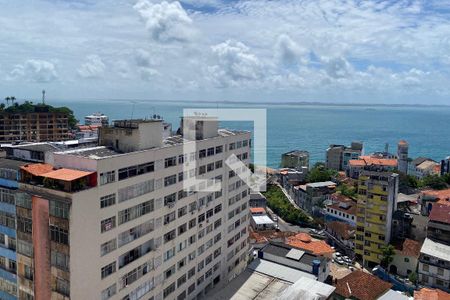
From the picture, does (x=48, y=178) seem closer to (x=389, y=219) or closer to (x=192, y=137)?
(x=192, y=137)

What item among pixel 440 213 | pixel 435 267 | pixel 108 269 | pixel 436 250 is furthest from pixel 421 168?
pixel 108 269

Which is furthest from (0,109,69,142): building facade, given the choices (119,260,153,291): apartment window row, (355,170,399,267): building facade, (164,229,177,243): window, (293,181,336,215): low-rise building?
(119,260,153,291): apartment window row

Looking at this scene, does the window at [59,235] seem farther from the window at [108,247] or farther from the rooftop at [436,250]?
the rooftop at [436,250]

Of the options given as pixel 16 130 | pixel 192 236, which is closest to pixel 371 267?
pixel 192 236

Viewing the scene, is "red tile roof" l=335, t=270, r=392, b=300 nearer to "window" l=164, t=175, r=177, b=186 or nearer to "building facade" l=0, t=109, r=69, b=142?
"window" l=164, t=175, r=177, b=186

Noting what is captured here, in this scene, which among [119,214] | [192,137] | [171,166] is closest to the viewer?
[119,214]

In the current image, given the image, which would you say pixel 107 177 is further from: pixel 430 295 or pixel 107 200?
pixel 430 295
